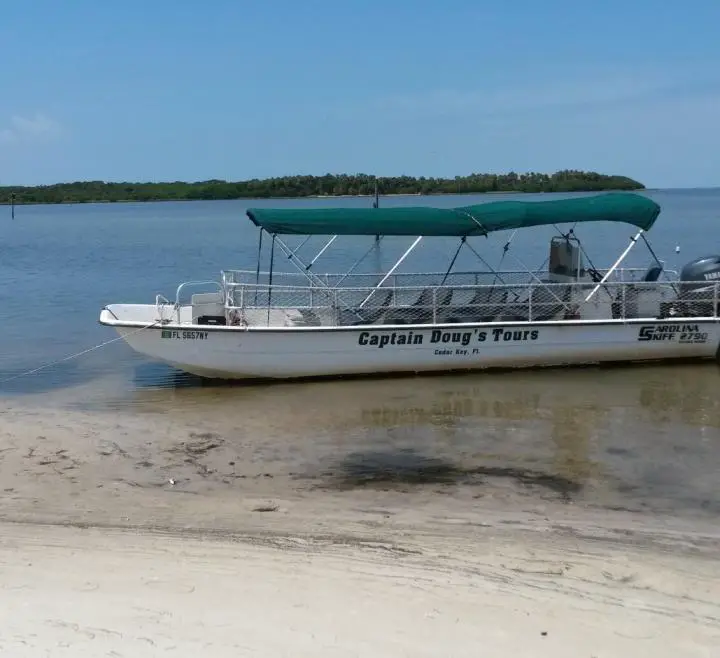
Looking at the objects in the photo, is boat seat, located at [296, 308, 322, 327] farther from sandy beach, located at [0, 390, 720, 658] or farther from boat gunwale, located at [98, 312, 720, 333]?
sandy beach, located at [0, 390, 720, 658]

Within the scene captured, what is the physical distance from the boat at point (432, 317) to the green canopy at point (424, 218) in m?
0.02

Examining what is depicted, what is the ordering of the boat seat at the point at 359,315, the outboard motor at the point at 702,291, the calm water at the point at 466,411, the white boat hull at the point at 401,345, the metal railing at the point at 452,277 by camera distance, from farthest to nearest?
1. the metal railing at the point at 452,277
2. the outboard motor at the point at 702,291
3. the boat seat at the point at 359,315
4. the white boat hull at the point at 401,345
5. the calm water at the point at 466,411

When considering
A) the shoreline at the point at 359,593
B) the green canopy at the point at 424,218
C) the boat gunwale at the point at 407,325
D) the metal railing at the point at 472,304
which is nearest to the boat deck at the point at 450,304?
the metal railing at the point at 472,304

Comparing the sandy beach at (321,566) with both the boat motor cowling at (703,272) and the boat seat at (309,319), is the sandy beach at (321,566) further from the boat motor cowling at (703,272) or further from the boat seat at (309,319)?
the boat motor cowling at (703,272)

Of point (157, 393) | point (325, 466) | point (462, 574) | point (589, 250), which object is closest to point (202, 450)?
point (325, 466)

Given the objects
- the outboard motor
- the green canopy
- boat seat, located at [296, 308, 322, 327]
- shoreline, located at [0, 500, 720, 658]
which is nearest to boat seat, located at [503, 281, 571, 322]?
the green canopy

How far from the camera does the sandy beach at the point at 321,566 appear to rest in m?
4.70

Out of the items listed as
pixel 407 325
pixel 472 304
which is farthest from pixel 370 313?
pixel 472 304

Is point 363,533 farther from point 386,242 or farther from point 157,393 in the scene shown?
point 386,242

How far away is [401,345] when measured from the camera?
1302cm

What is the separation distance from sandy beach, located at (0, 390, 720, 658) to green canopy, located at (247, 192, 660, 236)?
4.55 m

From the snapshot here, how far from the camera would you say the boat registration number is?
12359mm

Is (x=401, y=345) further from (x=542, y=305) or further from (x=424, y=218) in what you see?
(x=542, y=305)

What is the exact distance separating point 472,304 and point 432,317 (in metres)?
0.73
